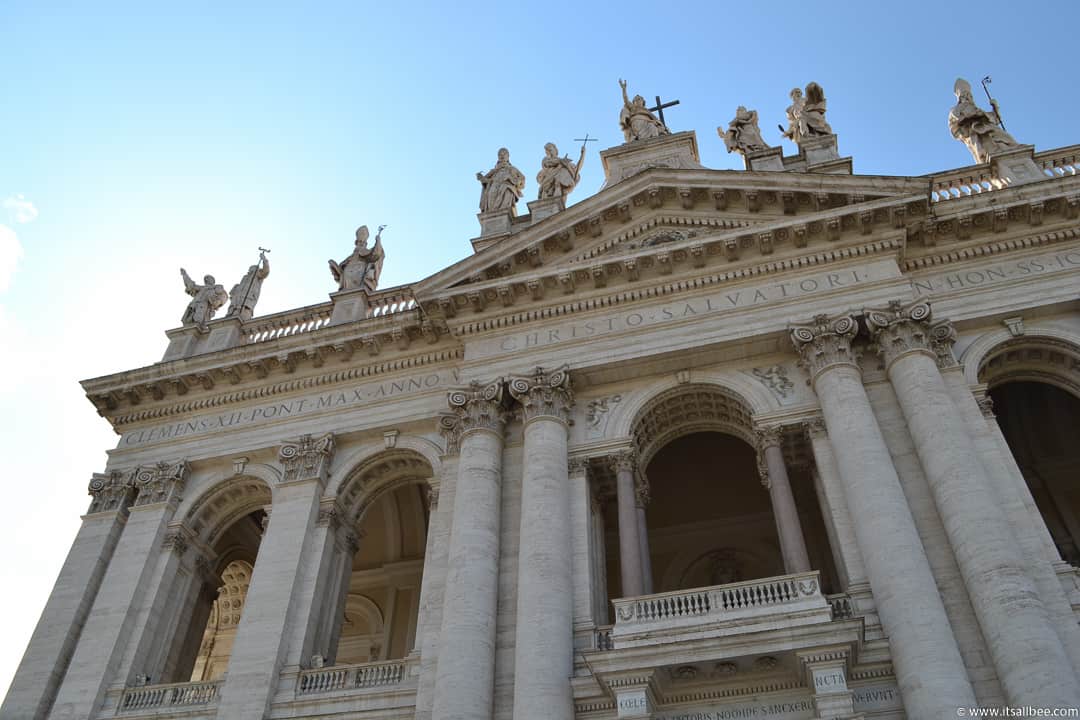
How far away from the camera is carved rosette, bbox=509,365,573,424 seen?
18047 millimetres

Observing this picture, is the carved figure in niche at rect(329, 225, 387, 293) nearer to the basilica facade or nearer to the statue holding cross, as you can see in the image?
the basilica facade

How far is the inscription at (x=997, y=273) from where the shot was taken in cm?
1781

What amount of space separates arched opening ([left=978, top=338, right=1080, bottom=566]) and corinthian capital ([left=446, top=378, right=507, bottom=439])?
30.8 feet

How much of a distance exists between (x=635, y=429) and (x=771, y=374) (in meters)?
2.89

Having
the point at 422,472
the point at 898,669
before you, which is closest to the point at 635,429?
the point at 422,472

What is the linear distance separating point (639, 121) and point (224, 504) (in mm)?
14286

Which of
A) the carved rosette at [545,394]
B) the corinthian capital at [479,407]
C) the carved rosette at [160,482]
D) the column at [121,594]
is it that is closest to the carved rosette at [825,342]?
the carved rosette at [545,394]

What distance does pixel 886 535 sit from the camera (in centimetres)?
1395

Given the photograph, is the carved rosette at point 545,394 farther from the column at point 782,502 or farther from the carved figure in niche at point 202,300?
the carved figure in niche at point 202,300

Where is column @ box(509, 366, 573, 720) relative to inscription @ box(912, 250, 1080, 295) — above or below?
below

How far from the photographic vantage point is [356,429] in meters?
20.1

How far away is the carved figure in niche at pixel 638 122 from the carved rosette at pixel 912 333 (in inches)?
347

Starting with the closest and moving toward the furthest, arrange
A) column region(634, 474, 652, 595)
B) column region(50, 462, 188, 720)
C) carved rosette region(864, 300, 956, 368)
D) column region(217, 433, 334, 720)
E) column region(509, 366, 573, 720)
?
column region(509, 366, 573, 720) < column region(634, 474, 652, 595) < column region(217, 433, 334, 720) < carved rosette region(864, 300, 956, 368) < column region(50, 462, 188, 720)

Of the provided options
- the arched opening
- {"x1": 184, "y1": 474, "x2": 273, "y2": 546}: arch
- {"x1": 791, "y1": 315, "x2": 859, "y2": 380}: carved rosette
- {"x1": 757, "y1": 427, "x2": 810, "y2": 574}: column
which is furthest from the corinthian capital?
the arched opening
